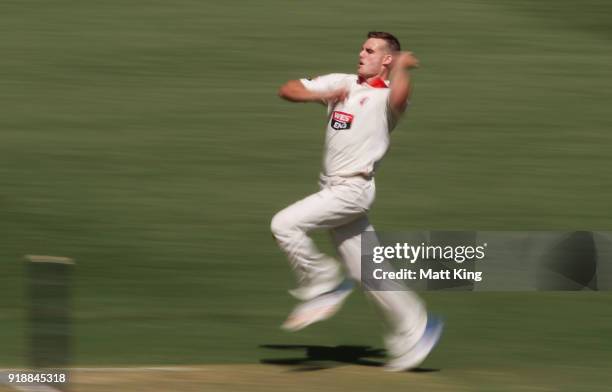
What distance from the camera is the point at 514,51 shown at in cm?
1789

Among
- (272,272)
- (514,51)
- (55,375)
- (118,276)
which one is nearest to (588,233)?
(272,272)

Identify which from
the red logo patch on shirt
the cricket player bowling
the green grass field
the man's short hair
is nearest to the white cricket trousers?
the cricket player bowling

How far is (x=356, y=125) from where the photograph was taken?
8.54 meters

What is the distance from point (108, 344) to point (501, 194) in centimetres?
543

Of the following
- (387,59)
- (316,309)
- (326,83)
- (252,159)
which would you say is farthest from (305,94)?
(252,159)

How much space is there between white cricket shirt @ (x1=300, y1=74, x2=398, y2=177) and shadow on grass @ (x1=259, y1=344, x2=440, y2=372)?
1.44 metres

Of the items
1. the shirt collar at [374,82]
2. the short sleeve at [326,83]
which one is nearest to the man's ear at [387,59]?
the shirt collar at [374,82]

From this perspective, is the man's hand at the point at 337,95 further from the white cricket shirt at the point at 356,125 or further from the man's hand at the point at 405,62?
the man's hand at the point at 405,62

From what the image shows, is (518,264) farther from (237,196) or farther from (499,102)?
(499,102)

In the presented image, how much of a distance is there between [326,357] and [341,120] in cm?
191

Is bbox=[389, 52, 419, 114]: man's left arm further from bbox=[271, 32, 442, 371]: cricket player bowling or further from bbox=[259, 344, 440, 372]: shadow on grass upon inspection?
bbox=[259, 344, 440, 372]: shadow on grass

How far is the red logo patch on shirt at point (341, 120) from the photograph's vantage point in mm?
8555

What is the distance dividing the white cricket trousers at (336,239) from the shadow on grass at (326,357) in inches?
21.3

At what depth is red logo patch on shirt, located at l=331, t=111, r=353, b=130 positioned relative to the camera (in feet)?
28.1
